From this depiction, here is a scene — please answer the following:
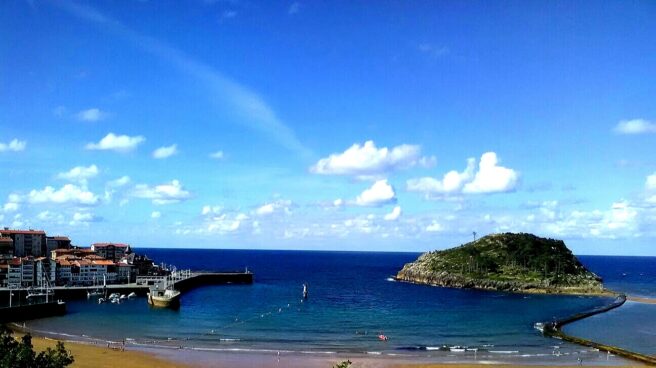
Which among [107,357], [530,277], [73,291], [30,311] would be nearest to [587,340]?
[107,357]

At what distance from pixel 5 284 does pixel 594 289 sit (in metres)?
172

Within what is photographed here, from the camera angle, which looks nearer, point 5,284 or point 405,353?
point 405,353

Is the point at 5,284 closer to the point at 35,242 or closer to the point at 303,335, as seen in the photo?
the point at 35,242

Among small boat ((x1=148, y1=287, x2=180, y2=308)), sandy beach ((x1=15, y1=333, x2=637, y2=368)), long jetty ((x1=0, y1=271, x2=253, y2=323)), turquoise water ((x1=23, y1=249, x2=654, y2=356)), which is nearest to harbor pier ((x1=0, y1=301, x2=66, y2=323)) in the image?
long jetty ((x1=0, y1=271, x2=253, y2=323))

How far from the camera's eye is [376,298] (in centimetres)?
14888

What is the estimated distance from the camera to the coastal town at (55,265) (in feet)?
475

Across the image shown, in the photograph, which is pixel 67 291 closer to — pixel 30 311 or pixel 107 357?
pixel 30 311

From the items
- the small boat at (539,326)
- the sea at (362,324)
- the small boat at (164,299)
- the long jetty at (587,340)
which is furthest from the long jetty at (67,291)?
the long jetty at (587,340)

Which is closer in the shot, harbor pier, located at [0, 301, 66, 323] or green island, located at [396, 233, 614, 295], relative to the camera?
harbor pier, located at [0, 301, 66, 323]

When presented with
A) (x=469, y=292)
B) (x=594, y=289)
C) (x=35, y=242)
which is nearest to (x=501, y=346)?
(x=469, y=292)

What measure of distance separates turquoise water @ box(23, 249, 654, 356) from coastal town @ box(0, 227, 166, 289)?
2404 cm

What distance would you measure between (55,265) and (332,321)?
9061cm

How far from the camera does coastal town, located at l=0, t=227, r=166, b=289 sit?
475 feet

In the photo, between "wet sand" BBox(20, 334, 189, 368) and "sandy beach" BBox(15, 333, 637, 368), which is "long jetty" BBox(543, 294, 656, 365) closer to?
"sandy beach" BBox(15, 333, 637, 368)
